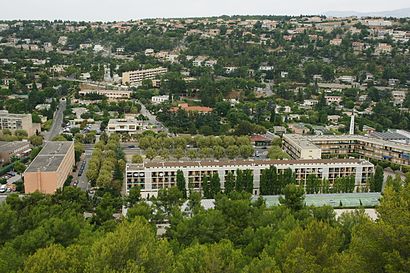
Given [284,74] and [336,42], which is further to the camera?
[336,42]

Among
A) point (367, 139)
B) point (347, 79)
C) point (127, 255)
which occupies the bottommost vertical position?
point (367, 139)

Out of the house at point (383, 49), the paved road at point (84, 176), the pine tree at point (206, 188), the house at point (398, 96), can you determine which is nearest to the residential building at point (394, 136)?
the house at point (398, 96)

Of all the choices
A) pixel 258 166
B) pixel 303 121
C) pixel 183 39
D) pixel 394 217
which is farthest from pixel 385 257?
pixel 183 39

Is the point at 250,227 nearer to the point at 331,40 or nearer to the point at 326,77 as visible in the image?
the point at 326,77

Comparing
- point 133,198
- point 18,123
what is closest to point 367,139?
point 133,198

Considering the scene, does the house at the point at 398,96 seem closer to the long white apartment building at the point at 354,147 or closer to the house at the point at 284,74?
the house at the point at 284,74

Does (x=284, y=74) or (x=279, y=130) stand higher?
(x=284, y=74)

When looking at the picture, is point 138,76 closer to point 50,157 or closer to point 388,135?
point 388,135

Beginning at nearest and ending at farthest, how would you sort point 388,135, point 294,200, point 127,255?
point 127,255 < point 294,200 < point 388,135
